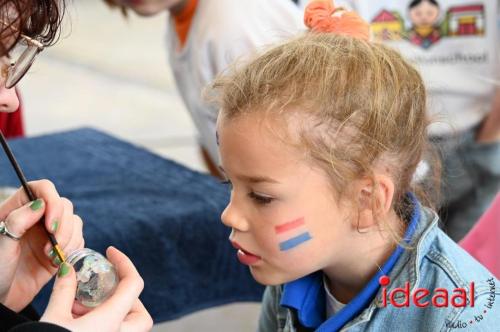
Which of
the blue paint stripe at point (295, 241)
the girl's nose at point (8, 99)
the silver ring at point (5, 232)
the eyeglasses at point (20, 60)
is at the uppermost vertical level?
the eyeglasses at point (20, 60)

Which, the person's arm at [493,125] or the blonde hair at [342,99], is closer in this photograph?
the blonde hair at [342,99]

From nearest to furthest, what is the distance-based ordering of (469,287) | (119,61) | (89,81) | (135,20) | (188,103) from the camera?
(469,287) < (188,103) < (89,81) < (119,61) < (135,20)

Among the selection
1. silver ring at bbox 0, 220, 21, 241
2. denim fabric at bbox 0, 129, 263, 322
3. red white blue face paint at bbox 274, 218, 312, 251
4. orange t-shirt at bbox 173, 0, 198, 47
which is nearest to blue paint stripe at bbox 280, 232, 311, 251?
red white blue face paint at bbox 274, 218, 312, 251

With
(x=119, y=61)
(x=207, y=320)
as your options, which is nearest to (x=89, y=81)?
(x=119, y=61)

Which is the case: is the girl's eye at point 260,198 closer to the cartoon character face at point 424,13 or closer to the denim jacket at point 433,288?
the denim jacket at point 433,288

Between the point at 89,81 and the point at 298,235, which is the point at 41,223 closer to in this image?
the point at 298,235

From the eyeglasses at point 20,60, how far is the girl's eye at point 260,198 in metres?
0.33

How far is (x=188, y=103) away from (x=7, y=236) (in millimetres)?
884

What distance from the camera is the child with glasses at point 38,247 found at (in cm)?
83

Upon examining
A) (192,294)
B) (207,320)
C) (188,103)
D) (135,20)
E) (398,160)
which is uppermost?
(398,160)

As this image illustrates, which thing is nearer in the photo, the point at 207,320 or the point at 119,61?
the point at 207,320

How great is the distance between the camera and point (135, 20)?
18.7 ft

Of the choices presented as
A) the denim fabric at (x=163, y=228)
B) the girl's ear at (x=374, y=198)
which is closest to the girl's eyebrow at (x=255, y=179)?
the girl's ear at (x=374, y=198)

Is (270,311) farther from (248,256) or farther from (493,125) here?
(493,125)
